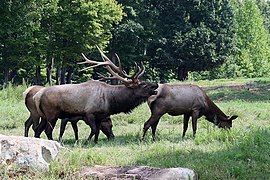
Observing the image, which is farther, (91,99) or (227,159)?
(91,99)

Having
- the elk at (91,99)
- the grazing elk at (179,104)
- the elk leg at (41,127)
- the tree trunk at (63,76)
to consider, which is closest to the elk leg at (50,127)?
the elk at (91,99)

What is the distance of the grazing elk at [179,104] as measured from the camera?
12.3 meters

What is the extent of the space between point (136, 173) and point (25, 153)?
1706 mm

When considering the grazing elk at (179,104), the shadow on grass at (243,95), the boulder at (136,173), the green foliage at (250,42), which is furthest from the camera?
the green foliage at (250,42)

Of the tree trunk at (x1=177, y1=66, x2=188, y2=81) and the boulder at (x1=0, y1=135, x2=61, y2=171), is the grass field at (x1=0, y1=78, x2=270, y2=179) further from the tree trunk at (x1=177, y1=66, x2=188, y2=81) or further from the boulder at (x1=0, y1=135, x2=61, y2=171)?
the tree trunk at (x1=177, y1=66, x2=188, y2=81)

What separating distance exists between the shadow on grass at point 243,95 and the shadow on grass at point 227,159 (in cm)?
1249

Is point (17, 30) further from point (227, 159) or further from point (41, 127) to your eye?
point (227, 159)

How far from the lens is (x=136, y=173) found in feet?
25.7

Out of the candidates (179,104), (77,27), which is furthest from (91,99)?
(77,27)

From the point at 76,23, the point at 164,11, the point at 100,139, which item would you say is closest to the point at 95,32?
the point at 76,23

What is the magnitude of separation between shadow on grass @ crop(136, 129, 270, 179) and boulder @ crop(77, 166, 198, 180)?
597 millimetres

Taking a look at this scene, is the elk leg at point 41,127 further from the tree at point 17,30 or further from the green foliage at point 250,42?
the green foliage at point 250,42

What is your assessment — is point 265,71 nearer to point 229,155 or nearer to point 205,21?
point 205,21

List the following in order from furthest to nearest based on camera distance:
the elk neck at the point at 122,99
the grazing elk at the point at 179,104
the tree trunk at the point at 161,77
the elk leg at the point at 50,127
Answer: the tree trunk at the point at 161,77 < the elk neck at the point at 122,99 < the grazing elk at the point at 179,104 < the elk leg at the point at 50,127
